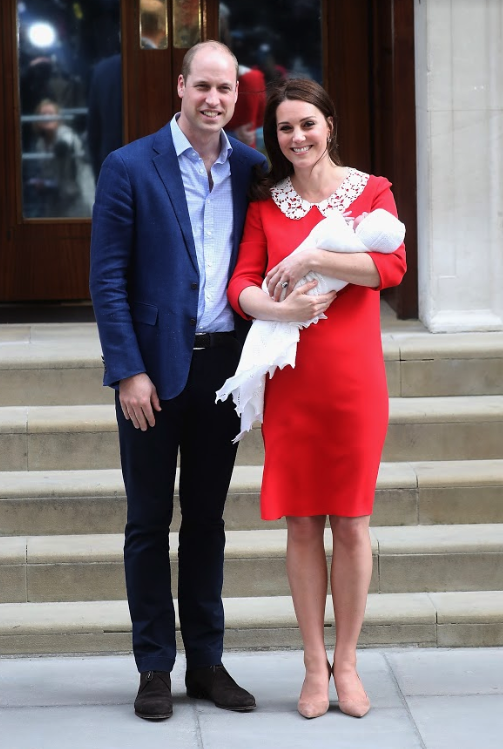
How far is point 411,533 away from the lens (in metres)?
5.08

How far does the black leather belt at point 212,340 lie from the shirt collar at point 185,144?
0.52 m

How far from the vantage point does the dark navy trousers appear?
3.97 meters

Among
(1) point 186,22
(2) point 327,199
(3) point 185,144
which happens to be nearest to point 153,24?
(1) point 186,22

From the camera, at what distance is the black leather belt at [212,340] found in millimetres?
3930

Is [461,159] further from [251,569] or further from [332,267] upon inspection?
[332,267]

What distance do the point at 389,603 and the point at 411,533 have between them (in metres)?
0.37

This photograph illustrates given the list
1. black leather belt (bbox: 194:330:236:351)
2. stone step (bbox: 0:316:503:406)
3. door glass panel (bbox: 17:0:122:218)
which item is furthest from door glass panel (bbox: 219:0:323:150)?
black leather belt (bbox: 194:330:236:351)

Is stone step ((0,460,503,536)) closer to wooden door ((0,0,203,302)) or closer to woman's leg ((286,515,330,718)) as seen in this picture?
woman's leg ((286,515,330,718))

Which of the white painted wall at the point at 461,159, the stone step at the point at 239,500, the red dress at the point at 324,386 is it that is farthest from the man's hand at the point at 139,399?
the white painted wall at the point at 461,159

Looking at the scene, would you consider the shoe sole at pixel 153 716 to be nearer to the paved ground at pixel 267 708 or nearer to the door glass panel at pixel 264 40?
the paved ground at pixel 267 708

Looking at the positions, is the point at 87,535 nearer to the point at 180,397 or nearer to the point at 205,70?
the point at 180,397

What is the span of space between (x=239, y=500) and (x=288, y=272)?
5.07 ft

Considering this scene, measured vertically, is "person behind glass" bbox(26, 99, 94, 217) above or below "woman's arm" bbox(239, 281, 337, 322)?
above

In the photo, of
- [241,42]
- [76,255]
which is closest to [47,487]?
[76,255]
